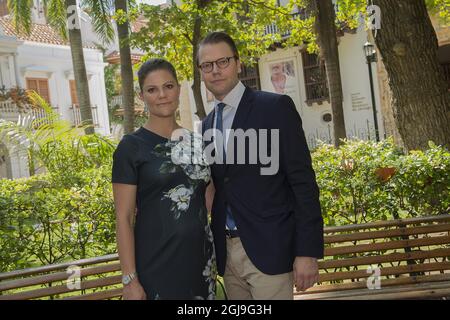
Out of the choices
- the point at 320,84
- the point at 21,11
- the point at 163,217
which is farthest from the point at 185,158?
the point at 320,84

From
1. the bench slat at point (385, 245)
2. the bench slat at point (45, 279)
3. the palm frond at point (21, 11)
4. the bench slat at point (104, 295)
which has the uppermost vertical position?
the palm frond at point (21, 11)

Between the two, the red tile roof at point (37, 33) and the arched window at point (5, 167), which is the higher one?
the red tile roof at point (37, 33)

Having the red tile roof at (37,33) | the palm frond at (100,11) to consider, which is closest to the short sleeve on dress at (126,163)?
the palm frond at (100,11)

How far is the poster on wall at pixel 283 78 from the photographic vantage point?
2453 cm

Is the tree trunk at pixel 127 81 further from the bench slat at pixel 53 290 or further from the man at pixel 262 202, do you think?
the man at pixel 262 202

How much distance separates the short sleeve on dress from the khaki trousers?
0.61 meters

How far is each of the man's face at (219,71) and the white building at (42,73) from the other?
2235 cm

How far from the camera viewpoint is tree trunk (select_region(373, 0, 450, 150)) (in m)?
6.43

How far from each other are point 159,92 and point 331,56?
10.8 metres

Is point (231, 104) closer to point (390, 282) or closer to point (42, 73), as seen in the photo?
point (390, 282)

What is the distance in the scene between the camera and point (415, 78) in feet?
21.2
